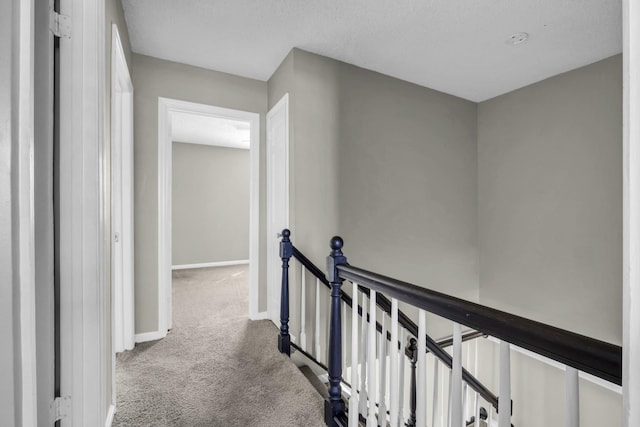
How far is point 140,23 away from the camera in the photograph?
6.95 ft

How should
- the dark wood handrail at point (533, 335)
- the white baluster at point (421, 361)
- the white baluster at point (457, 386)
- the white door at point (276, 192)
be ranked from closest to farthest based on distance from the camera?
the dark wood handrail at point (533, 335), the white baluster at point (457, 386), the white baluster at point (421, 361), the white door at point (276, 192)

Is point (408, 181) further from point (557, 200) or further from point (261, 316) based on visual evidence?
point (261, 316)

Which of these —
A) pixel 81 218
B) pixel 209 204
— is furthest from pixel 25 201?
pixel 209 204

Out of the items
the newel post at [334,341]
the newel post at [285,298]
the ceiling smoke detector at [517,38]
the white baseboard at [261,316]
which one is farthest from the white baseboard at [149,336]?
the ceiling smoke detector at [517,38]

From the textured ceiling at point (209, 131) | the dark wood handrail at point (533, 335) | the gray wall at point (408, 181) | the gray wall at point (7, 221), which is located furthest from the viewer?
the textured ceiling at point (209, 131)

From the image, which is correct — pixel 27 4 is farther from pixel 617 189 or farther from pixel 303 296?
pixel 617 189

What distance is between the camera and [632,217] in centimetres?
35

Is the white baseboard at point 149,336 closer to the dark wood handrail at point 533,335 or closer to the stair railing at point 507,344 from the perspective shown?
the stair railing at point 507,344

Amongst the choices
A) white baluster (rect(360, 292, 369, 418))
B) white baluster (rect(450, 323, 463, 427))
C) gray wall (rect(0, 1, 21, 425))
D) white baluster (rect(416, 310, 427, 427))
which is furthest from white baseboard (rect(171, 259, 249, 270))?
white baluster (rect(450, 323, 463, 427))

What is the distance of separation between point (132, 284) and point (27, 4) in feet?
6.84

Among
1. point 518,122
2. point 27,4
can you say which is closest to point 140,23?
point 27,4

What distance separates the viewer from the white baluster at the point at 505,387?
0.70 m

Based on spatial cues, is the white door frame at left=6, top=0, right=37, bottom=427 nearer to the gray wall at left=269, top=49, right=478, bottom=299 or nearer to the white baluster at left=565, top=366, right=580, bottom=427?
the white baluster at left=565, top=366, right=580, bottom=427

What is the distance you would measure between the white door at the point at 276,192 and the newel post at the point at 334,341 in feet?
3.77
